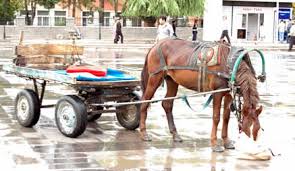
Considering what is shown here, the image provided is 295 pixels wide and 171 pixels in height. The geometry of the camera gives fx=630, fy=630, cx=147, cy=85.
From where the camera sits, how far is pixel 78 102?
31.7 feet

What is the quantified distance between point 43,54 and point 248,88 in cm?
467

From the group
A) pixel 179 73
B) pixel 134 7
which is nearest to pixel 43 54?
pixel 179 73

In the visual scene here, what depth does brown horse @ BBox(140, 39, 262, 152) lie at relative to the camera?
8.45 m

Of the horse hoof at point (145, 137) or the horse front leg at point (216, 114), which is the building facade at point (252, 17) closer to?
the horse hoof at point (145, 137)

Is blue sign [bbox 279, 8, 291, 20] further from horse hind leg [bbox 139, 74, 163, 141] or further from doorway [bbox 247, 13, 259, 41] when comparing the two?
horse hind leg [bbox 139, 74, 163, 141]

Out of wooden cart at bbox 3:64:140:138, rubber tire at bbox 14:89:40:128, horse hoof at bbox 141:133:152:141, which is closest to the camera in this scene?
wooden cart at bbox 3:64:140:138

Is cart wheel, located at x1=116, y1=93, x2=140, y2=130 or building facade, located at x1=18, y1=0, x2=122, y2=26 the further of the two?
building facade, located at x1=18, y1=0, x2=122, y2=26

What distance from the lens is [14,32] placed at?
154 ft

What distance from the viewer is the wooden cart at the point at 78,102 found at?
963 centimetres

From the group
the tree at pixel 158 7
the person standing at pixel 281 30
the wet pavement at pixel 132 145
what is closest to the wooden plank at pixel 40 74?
the wet pavement at pixel 132 145

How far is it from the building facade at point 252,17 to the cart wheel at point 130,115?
40914 millimetres

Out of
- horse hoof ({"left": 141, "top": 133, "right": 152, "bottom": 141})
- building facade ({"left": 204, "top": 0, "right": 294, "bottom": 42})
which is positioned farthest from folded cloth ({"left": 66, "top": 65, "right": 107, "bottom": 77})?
building facade ({"left": 204, "top": 0, "right": 294, "bottom": 42})

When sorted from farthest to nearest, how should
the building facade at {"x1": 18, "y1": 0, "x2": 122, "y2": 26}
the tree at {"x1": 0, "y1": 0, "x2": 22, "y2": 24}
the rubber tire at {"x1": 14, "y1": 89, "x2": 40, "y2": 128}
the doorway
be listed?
the building facade at {"x1": 18, "y1": 0, "x2": 122, "y2": 26}, the doorway, the tree at {"x1": 0, "y1": 0, "x2": 22, "y2": 24}, the rubber tire at {"x1": 14, "y1": 89, "x2": 40, "y2": 128}

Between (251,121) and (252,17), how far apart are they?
149 feet
